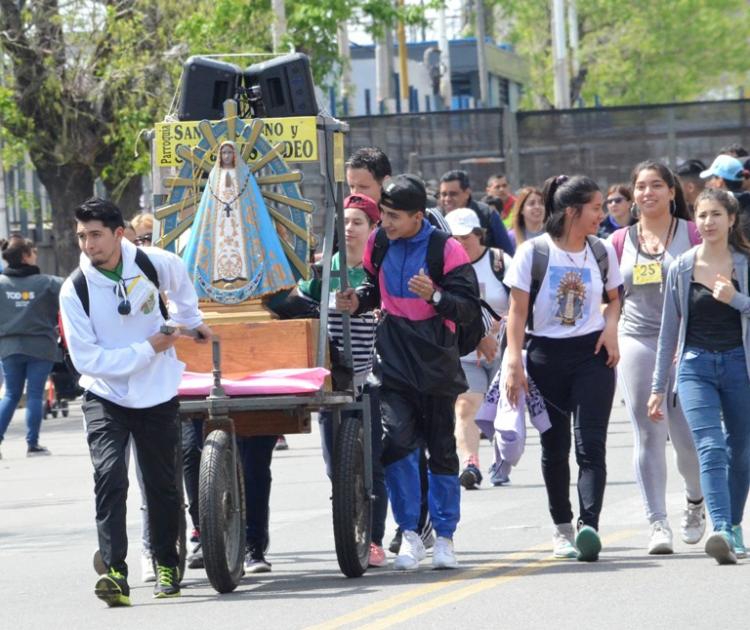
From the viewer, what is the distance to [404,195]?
9.97m

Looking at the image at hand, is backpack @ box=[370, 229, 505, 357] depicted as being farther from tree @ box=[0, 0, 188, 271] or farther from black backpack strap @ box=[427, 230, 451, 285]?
tree @ box=[0, 0, 188, 271]

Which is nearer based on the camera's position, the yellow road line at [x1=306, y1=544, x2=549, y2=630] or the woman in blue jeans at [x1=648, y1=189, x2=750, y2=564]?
the yellow road line at [x1=306, y1=544, x2=549, y2=630]

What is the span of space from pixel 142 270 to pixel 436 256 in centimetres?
147

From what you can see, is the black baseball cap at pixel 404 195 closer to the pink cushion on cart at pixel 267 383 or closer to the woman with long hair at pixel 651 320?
the pink cushion on cart at pixel 267 383

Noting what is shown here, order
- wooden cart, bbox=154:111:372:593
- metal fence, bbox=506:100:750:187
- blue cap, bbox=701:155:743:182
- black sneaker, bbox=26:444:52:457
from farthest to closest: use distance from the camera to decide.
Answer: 1. metal fence, bbox=506:100:750:187
2. black sneaker, bbox=26:444:52:457
3. blue cap, bbox=701:155:743:182
4. wooden cart, bbox=154:111:372:593

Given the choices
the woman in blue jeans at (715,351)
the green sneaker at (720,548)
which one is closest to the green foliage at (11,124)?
the woman in blue jeans at (715,351)

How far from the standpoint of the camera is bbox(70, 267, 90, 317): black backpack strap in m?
9.48

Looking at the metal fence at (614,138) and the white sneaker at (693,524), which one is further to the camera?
the metal fence at (614,138)

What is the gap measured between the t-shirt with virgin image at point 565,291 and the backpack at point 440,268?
0.91ft

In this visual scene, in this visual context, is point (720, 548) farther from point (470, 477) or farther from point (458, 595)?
point (470, 477)

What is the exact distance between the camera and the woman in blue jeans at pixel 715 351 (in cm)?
1005

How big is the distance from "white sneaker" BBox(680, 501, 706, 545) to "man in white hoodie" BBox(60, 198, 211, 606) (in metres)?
2.81

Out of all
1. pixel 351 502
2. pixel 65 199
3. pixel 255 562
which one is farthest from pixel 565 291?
pixel 65 199

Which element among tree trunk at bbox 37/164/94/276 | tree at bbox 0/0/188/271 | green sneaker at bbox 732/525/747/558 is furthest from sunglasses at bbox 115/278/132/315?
tree trunk at bbox 37/164/94/276
